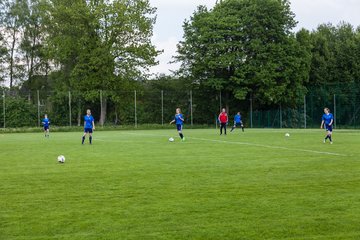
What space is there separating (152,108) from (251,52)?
13.2 metres

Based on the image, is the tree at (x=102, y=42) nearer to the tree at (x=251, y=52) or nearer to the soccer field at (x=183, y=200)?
the tree at (x=251, y=52)

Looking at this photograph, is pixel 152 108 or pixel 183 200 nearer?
pixel 183 200

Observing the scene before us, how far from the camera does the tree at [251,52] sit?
53.0m

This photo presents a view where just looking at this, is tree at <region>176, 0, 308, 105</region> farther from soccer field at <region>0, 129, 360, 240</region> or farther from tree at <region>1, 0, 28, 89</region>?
soccer field at <region>0, 129, 360, 240</region>

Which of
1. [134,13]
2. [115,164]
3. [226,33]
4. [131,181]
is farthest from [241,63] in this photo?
[131,181]

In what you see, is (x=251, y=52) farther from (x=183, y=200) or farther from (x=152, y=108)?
(x=183, y=200)

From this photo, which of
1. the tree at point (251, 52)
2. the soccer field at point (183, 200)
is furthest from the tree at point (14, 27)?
the soccer field at point (183, 200)

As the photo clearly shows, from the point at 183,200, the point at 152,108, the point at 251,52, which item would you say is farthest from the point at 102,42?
the point at 183,200

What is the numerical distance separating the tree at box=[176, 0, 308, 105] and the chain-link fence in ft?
6.76

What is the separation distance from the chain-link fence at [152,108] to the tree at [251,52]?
6.76 feet

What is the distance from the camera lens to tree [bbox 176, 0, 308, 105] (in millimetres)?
52969

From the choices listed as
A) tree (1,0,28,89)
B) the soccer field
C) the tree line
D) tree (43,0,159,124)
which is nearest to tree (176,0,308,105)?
the tree line

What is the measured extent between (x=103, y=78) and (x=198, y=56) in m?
11.3

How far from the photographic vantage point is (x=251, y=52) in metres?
54.7
